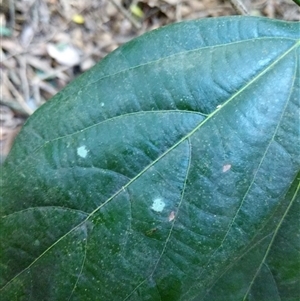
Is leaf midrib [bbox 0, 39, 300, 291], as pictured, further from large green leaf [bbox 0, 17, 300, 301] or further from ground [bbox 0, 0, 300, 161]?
ground [bbox 0, 0, 300, 161]

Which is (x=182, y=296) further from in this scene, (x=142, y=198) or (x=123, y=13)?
(x=123, y=13)

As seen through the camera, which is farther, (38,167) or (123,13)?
(123,13)

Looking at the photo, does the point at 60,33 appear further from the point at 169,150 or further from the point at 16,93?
the point at 169,150

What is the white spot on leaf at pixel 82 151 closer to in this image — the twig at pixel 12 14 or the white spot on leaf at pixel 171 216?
the white spot on leaf at pixel 171 216

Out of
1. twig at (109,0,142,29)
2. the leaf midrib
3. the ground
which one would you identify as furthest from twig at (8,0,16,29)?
the leaf midrib

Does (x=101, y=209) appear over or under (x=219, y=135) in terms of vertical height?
under

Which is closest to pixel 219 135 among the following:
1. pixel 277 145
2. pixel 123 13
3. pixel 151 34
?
pixel 277 145

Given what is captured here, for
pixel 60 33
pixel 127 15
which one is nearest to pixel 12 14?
pixel 60 33
